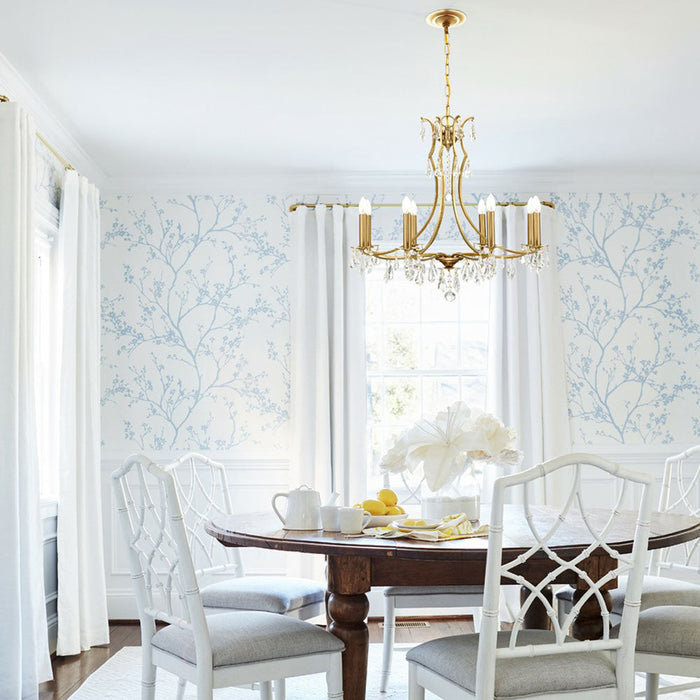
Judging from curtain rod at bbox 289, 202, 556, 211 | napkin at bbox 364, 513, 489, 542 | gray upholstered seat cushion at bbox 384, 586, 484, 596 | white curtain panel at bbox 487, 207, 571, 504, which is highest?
curtain rod at bbox 289, 202, 556, 211

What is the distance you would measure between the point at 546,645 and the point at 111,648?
280 cm

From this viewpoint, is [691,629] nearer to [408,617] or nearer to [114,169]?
[408,617]

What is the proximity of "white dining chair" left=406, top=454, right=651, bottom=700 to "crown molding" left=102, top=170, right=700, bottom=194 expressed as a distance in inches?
123

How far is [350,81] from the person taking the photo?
3613 millimetres

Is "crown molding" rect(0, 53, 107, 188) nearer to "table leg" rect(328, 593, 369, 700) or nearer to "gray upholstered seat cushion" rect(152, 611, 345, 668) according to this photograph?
"gray upholstered seat cushion" rect(152, 611, 345, 668)

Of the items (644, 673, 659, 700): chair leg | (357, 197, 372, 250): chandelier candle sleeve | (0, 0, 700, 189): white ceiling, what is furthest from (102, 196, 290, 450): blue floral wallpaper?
(644, 673, 659, 700): chair leg

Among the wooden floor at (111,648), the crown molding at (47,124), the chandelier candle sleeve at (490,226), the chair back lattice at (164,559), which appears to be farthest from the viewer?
the wooden floor at (111,648)

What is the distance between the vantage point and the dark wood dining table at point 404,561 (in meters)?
2.32

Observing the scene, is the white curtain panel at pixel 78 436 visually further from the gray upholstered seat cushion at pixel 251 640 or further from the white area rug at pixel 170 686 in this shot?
the gray upholstered seat cushion at pixel 251 640

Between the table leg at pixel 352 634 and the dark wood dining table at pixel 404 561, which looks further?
the table leg at pixel 352 634

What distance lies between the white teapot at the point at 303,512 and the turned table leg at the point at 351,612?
0.23 metres

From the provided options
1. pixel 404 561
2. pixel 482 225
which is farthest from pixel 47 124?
pixel 404 561

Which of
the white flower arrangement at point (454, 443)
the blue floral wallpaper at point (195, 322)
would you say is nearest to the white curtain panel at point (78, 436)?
the blue floral wallpaper at point (195, 322)

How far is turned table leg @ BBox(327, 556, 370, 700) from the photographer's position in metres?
2.43
